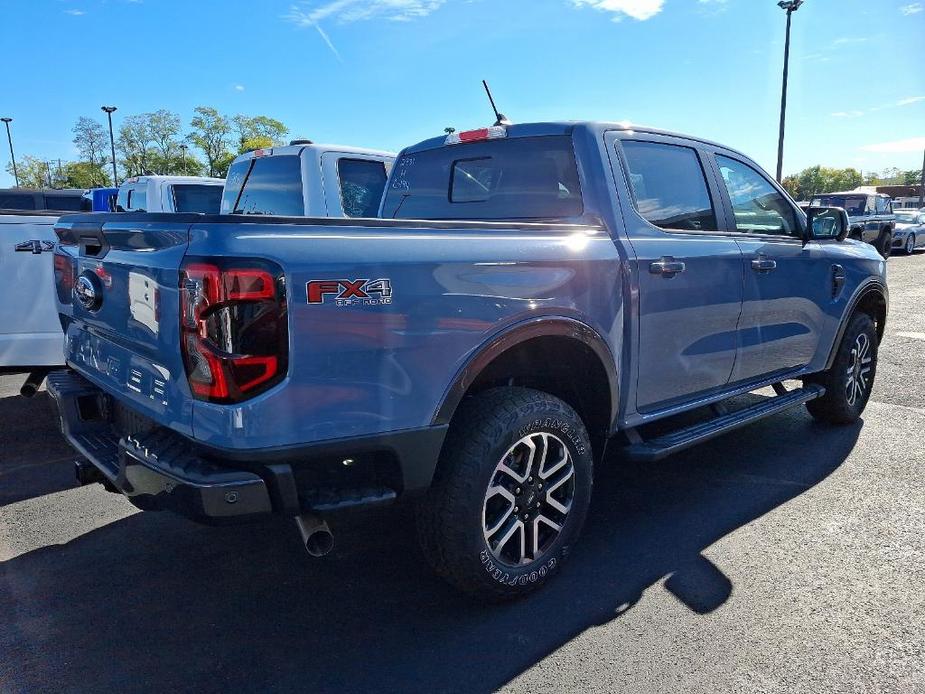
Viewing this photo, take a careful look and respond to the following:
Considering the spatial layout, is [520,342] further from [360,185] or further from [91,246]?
[360,185]

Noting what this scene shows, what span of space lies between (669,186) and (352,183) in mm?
3794

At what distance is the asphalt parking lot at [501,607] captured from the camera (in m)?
2.58

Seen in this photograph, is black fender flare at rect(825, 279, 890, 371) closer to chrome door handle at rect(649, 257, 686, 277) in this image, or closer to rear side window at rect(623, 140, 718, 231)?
rear side window at rect(623, 140, 718, 231)

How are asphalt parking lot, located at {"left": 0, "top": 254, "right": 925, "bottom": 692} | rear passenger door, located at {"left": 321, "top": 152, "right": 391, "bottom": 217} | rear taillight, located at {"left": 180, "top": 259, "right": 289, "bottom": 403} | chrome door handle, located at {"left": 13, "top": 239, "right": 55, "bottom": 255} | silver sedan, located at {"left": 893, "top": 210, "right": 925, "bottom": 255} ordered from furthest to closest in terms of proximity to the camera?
silver sedan, located at {"left": 893, "top": 210, "right": 925, "bottom": 255} < rear passenger door, located at {"left": 321, "top": 152, "right": 391, "bottom": 217} < chrome door handle, located at {"left": 13, "top": 239, "right": 55, "bottom": 255} < asphalt parking lot, located at {"left": 0, "top": 254, "right": 925, "bottom": 692} < rear taillight, located at {"left": 180, "top": 259, "right": 289, "bottom": 403}

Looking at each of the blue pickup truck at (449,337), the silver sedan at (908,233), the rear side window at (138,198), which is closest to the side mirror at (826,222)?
the blue pickup truck at (449,337)

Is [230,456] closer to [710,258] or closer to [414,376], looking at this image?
[414,376]

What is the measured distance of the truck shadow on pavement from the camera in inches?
102

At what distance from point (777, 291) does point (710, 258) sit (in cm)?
83

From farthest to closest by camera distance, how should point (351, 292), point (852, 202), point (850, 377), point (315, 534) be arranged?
point (852, 202)
point (850, 377)
point (315, 534)
point (351, 292)

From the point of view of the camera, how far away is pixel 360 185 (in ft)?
23.0

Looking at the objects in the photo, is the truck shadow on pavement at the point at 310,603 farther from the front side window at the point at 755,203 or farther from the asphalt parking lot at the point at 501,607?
the front side window at the point at 755,203

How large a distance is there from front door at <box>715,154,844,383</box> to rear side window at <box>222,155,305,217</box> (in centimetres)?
384

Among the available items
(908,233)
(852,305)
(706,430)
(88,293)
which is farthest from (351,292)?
(908,233)

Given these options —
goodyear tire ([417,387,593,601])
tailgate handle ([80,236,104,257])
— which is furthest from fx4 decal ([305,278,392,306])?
tailgate handle ([80,236,104,257])
